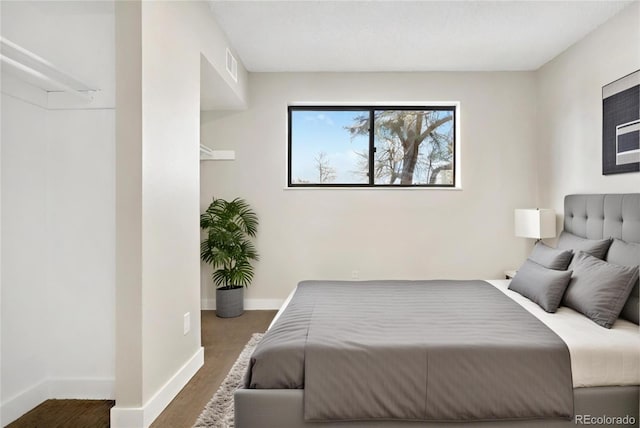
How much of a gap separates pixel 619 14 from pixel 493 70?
4.50ft

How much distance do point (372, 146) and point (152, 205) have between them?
298 centimetres

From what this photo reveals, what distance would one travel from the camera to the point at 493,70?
14.4ft

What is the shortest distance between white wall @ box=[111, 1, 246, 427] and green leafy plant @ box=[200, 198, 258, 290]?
144 centimetres

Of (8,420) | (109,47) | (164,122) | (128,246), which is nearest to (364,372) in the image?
(128,246)

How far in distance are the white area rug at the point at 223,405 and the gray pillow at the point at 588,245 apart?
8.27ft

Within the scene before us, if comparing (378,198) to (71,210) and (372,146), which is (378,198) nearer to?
(372,146)

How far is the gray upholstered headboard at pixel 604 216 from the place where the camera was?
8.87 ft

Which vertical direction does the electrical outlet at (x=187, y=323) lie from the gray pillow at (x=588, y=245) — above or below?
below

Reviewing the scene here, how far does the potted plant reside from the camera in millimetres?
4145

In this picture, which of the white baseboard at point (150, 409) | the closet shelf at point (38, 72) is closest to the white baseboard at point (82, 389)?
the white baseboard at point (150, 409)

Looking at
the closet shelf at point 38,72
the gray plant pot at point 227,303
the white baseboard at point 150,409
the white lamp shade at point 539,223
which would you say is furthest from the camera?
the gray plant pot at point 227,303

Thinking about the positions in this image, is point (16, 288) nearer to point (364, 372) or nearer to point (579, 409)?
point (364, 372)

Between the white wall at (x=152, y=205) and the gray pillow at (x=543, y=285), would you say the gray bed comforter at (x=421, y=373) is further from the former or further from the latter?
the white wall at (x=152, y=205)

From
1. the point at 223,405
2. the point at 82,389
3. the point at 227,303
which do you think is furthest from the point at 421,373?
the point at 227,303
